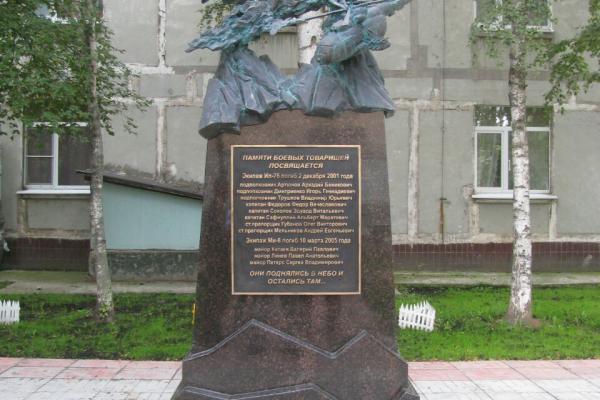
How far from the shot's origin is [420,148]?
38.5 ft

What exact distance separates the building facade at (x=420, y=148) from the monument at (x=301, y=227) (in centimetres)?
750

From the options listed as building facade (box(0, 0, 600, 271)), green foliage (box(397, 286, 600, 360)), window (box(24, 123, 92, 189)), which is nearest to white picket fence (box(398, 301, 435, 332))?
green foliage (box(397, 286, 600, 360))

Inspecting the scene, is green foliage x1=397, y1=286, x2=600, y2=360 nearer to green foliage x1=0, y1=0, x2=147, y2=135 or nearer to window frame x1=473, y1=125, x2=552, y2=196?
window frame x1=473, y1=125, x2=552, y2=196

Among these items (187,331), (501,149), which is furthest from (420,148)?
(187,331)

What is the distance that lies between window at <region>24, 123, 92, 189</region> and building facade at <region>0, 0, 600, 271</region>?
28mm

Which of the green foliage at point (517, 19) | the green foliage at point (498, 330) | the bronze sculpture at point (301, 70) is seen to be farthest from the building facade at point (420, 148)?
the bronze sculpture at point (301, 70)

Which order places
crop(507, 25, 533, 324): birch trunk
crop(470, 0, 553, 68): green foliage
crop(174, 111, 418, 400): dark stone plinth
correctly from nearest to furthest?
1. crop(174, 111, 418, 400): dark stone plinth
2. crop(470, 0, 553, 68): green foliage
3. crop(507, 25, 533, 324): birch trunk

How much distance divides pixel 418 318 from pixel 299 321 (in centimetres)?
365

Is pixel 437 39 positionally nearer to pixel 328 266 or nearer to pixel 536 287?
pixel 536 287

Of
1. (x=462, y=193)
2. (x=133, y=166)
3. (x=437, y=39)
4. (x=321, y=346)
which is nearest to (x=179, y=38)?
(x=133, y=166)

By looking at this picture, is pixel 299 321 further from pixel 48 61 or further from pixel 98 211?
pixel 48 61

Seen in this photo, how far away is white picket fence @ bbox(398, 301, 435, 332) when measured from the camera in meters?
7.47

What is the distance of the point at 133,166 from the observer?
A: 11.6m

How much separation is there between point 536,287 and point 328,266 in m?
7.32
